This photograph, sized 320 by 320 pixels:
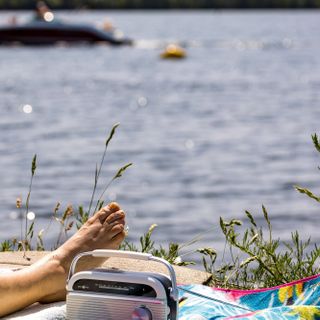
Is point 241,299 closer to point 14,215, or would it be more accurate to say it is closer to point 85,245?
point 85,245

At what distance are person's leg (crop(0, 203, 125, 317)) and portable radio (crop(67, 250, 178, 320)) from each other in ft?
1.47

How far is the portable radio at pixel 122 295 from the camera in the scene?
305 centimetres

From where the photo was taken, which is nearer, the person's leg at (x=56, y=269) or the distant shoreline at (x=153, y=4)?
the person's leg at (x=56, y=269)

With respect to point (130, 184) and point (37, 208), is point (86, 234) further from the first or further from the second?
point (130, 184)

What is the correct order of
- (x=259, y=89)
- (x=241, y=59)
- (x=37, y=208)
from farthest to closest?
(x=241, y=59) < (x=259, y=89) < (x=37, y=208)

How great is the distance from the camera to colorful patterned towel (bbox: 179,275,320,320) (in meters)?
3.64

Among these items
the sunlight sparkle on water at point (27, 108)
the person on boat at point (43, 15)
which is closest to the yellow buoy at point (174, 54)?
the person on boat at point (43, 15)

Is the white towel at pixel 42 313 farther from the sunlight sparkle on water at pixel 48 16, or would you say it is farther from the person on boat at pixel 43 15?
the sunlight sparkle on water at pixel 48 16

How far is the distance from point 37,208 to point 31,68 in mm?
32045

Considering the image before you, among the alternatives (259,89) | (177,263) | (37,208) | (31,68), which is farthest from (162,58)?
(177,263)

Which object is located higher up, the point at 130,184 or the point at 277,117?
the point at 130,184

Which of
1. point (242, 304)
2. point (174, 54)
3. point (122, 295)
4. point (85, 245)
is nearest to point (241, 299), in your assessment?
point (242, 304)

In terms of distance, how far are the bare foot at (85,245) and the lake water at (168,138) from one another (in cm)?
668

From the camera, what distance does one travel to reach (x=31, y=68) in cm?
4559
